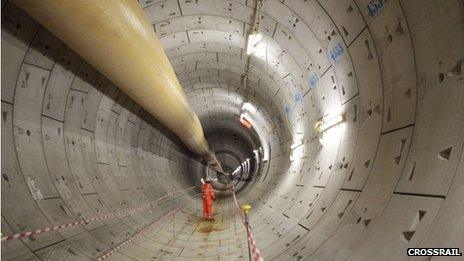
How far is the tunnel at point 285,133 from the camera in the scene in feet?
8.66

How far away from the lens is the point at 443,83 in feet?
8.36

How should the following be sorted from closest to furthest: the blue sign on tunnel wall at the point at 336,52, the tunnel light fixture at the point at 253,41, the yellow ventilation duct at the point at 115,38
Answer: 1. the yellow ventilation duct at the point at 115,38
2. the blue sign on tunnel wall at the point at 336,52
3. the tunnel light fixture at the point at 253,41

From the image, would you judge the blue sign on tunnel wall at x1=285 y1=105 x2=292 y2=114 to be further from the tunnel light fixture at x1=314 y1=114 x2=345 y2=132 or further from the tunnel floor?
the tunnel floor

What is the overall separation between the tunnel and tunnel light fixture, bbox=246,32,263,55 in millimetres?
63

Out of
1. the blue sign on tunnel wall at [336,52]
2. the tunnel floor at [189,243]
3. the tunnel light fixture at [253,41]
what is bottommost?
the tunnel floor at [189,243]

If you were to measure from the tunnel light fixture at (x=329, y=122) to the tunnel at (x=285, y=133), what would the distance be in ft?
0.14

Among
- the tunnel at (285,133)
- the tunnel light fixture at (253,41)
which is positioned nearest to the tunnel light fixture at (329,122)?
the tunnel at (285,133)

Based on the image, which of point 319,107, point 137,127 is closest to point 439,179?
point 319,107

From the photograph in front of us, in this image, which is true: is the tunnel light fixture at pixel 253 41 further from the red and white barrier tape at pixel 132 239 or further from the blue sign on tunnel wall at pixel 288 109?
the red and white barrier tape at pixel 132 239

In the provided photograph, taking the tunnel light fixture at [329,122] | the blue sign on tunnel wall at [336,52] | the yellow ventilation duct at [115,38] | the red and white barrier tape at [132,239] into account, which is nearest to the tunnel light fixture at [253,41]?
the yellow ventilation duct at [115,38]

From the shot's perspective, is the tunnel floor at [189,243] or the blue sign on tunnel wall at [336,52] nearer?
the blue sign on tunnel wall at [336,52]

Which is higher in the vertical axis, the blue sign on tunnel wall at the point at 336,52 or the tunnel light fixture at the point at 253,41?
the tunnel light fixture at the point at 253,41

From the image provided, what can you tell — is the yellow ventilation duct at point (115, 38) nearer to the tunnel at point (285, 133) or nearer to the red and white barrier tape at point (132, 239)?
the tunnel at point (285, 133)

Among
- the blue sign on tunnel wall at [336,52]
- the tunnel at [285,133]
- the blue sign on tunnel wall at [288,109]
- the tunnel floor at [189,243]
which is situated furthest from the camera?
the blue sign on tunnel wall at [288,109]
